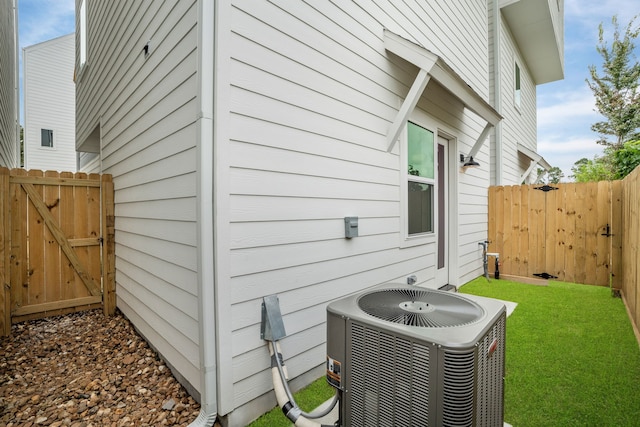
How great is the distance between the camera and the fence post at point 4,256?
121 inches

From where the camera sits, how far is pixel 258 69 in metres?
1.96

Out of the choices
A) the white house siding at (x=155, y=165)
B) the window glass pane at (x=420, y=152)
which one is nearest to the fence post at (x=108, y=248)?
the white house siding at (x=155, y=165)

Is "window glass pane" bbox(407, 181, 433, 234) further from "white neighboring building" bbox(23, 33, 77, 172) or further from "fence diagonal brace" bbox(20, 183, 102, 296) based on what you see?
"white neighboring building" bbox(23, 33, 77, 172)

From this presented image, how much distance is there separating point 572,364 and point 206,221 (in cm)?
292

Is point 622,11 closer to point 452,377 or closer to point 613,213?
point 613,213

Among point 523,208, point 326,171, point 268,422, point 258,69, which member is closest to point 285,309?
point 268,422

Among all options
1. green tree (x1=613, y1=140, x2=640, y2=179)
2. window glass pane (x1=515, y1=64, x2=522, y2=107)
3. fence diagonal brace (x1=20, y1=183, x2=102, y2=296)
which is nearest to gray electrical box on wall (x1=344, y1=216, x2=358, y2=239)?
fence diagonal brace (x1=20, y1=183, x2=102, y2=296)

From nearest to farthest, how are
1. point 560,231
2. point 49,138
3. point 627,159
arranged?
point 627,159 → point 560,231 → point 49,138

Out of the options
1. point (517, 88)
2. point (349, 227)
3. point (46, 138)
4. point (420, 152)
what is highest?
point (517, 88)

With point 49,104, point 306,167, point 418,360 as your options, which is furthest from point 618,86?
point 49,104

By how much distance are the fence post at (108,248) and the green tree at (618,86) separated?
19.6 meters

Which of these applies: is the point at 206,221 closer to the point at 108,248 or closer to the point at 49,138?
the point at 108,248

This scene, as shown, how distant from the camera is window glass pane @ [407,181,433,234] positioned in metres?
3.68

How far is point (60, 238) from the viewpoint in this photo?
12.0ft
